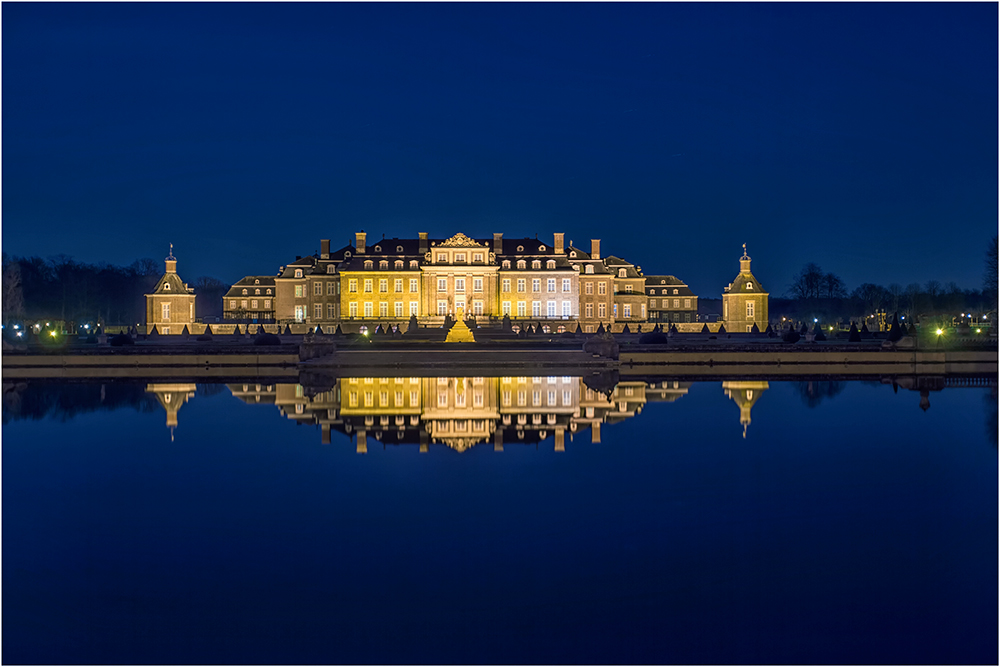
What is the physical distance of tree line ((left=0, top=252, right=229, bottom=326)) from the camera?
65.9 metres

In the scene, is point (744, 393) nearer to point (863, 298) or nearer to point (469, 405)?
point (469, 405)

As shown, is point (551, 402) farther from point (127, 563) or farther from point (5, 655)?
point (5, 655)

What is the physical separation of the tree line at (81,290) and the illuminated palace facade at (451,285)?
58.6 ft

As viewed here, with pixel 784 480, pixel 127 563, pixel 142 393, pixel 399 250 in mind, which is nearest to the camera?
pixel 127 563

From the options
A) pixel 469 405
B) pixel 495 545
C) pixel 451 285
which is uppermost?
pixel 451 285

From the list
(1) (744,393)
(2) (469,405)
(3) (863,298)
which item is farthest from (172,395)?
(3) (863,298)

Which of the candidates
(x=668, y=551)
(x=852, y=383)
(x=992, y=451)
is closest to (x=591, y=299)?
(x=852, y=383)

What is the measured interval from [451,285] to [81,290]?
31900 mm

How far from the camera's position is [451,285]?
59.2 meters

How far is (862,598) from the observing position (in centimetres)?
613

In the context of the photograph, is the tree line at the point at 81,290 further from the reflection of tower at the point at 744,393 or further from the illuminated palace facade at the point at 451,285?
the reflection of tower at the point at 744,393

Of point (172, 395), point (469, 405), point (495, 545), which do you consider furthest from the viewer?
point (172, 395)

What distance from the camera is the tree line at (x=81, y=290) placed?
65.9 m

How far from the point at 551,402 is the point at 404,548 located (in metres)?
9.81
